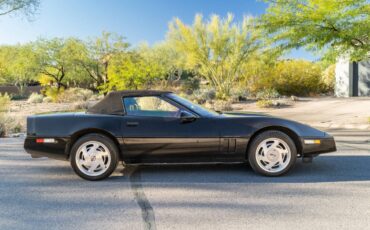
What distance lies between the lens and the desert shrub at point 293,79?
1077 inches

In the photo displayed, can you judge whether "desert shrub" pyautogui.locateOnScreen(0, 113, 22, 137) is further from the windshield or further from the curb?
the curb

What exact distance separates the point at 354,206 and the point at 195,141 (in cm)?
215

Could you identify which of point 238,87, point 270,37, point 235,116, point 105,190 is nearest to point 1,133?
point 105,190

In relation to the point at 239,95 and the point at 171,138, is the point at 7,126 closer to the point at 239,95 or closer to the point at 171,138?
the point at 171,138

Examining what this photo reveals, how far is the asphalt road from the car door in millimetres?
335

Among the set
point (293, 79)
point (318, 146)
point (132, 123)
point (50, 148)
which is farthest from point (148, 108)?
point (293, 79)

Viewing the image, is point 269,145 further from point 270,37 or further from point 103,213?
point 270,37

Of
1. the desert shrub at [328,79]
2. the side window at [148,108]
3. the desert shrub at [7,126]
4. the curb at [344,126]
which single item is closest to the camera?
the side window at [148,108]

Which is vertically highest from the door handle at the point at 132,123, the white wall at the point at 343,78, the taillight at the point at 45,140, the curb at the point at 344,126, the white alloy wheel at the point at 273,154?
the white wall at the point at 343,78

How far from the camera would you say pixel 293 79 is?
27.6m

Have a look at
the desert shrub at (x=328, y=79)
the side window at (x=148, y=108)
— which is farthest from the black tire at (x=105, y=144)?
the desert shrub at (x=328, y=79)

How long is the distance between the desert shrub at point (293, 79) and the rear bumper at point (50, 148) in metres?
23.5

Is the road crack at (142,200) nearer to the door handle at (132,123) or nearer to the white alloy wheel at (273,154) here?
the door handle at (132,123)

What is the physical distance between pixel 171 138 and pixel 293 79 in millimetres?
24198
